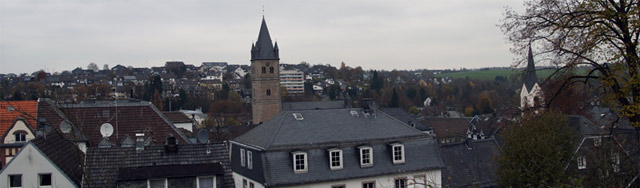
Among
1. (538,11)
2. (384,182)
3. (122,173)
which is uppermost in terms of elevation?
(538,11)

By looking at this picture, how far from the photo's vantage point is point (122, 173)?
1991cm

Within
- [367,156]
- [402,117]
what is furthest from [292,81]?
[367,156]

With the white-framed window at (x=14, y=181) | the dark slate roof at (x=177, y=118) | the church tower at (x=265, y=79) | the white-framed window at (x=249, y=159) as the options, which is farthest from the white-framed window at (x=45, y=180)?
the church tower at (x=265, y=79)

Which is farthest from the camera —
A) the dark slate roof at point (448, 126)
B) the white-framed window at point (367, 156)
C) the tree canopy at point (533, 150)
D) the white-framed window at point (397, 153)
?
the dark slate roof at point (448, 126)

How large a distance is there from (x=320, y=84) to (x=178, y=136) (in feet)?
476

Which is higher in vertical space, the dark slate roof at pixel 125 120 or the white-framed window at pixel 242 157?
the dark slate roof at pixel 125 120

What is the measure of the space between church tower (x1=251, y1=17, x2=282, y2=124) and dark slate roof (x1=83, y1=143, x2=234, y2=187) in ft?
195

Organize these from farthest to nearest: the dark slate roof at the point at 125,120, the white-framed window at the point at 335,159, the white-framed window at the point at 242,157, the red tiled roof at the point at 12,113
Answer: the dark slate roof at the point at 125,120
the red tiled roof at the point at 12,113
the white-framed window at the point at 242,157
the white-framed window at the point at 335,159

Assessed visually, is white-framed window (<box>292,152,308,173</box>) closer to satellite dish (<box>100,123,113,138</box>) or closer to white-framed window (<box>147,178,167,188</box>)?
white-framed window (<box>147,178,167,188</box>)

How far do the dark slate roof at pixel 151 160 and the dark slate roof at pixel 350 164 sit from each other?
4366 millimetres

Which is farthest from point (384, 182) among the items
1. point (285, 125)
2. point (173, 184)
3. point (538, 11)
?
point (538, 11)

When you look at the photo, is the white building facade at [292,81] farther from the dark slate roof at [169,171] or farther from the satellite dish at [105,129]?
the dark slate roof at [169,171]

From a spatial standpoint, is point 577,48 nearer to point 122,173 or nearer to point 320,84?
point 122,173

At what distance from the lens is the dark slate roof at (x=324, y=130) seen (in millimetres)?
27133
